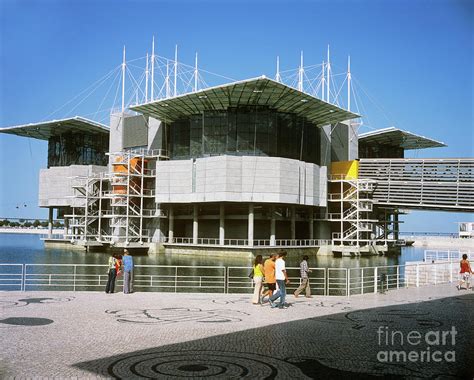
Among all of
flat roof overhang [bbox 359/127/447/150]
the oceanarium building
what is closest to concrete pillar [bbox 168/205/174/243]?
the oceanarium building

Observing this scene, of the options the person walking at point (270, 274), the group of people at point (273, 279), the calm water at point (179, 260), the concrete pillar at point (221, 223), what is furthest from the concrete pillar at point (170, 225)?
the person walking at point (270, 274)

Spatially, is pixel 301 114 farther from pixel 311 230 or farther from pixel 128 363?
pixel 128 363

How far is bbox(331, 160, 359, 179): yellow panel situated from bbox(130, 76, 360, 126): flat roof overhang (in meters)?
Answer: 7.65

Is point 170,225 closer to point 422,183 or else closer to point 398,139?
point 422,183

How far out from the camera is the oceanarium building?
74.9 meters

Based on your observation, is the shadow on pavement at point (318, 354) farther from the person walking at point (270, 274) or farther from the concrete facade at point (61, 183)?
the concrete facade at point (61, 183)

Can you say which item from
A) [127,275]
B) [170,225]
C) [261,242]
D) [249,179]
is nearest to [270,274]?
[127,275]

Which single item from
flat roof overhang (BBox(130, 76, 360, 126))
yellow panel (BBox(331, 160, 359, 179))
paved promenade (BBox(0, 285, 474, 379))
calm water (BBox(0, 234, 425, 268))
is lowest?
calm water (BBox(0, 234, 425, 268))

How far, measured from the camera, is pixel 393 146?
115m

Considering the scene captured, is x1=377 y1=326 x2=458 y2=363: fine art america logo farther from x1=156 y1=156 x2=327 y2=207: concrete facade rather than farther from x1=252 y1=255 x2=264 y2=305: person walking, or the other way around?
x1=156 y1=156 x2=327 y2=207: concrete facade

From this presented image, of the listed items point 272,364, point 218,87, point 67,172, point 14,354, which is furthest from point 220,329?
point 67,172

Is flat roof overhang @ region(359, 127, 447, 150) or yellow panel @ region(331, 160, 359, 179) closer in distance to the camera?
yellow panel @ region(331, 160, 359, 179)

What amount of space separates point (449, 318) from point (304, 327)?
4.82 metres

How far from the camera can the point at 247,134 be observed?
76812 mm
